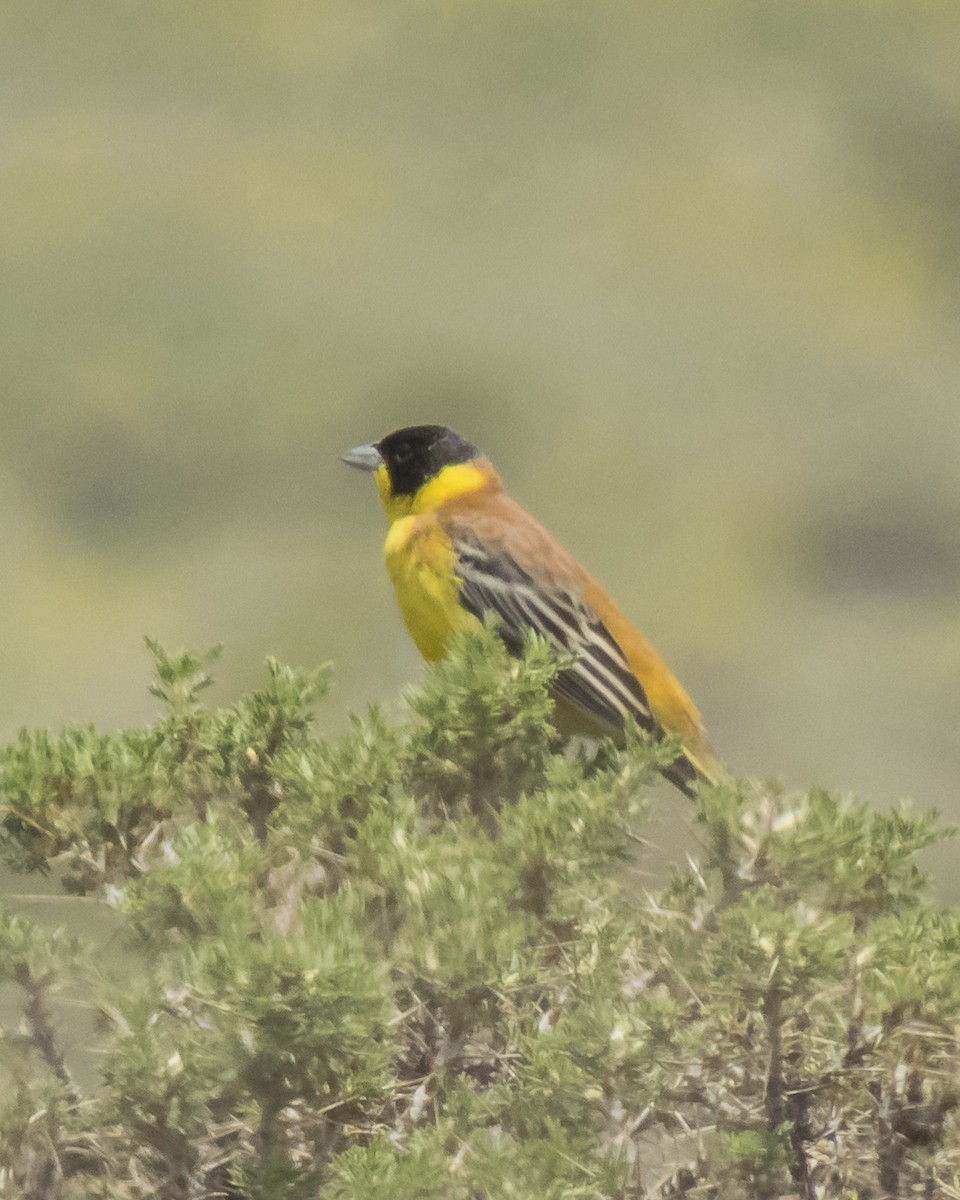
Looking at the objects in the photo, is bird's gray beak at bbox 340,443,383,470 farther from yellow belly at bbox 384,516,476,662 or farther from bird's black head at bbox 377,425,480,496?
yellow belly at bbox 384,516,476,662

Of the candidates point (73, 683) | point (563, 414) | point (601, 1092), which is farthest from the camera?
point (563, 414)

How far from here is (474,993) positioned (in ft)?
5.23

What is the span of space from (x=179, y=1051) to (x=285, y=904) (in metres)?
0.34

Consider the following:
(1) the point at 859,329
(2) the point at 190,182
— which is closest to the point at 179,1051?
(1) the point at 859,329

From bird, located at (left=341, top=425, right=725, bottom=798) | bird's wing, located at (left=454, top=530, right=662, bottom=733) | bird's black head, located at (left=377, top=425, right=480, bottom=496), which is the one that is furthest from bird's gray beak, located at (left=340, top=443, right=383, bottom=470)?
bird's wing, located at (left=454, top=530, right=662, bottom=733)

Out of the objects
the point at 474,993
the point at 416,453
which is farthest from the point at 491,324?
the point at 474,993

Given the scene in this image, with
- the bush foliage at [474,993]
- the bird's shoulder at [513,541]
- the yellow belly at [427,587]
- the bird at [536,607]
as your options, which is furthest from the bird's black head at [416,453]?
the bush foliage at [474,993]

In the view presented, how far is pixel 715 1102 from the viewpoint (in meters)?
1.61

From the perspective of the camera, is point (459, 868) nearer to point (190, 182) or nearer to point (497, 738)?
point (497, 738)

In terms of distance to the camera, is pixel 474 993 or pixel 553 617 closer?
pixel 474 993

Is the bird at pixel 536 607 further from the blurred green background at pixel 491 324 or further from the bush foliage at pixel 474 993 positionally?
the blurred green background at pixel 491 324

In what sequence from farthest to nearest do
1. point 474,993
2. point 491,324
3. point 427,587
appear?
1. point 491,324
2. point 427,587
3. point 474,993

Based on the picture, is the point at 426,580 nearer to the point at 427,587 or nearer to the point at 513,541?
the point at 427,587

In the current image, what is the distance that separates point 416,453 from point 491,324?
4.71 m
